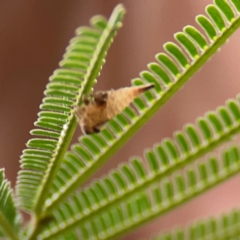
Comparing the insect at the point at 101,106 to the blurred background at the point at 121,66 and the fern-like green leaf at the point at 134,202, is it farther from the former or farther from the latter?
the blurred background at the point at 121,66

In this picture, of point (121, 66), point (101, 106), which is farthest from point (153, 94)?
point (121, 66)

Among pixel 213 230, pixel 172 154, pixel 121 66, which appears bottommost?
pixel 213 230

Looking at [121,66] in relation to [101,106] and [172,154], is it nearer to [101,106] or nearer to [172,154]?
[172,154]

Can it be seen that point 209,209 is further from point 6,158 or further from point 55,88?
point 55,88

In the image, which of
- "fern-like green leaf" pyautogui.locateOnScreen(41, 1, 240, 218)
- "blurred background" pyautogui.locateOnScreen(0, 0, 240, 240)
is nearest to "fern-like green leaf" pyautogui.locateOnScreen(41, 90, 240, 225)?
"fern-like green leaf" pyautogui.locateOnScreen(41, 1, 240, 218)

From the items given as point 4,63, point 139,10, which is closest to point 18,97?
point 4,63

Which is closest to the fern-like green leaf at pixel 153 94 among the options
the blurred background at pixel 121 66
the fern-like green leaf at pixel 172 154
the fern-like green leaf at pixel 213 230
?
the fern-like green leaf at pixel 172 154
